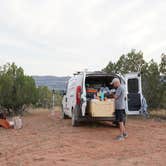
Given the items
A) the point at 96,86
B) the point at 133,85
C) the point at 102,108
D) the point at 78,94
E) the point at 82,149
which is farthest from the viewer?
the point at 133,85

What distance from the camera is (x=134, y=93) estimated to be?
13.1 meters

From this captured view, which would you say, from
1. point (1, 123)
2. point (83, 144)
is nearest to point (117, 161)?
point (83, 144)

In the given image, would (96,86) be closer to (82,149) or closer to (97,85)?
(97,85)

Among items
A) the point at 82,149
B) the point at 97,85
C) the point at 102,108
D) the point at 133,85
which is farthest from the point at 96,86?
the point at 82,149

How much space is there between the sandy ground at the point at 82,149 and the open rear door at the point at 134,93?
2.52 m

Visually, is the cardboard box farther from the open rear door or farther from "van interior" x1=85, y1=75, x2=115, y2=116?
the open rear door

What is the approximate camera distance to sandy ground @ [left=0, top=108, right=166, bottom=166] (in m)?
6.41

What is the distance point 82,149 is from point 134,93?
596 cm

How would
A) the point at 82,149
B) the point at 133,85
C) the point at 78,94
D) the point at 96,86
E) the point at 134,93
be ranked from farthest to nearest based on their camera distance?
the point at 133,85, the point at 134,93, the point at 96,86, the point at 78,94, the point at 82,149

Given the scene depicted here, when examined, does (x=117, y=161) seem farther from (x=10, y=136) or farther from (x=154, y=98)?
(x=154, y=98)

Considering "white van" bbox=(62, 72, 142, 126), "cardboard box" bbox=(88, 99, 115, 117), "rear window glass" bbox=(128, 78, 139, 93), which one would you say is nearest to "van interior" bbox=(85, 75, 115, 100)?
"white van" bbox=(62, 72, 142, 126)

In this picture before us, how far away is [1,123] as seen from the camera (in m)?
12.1

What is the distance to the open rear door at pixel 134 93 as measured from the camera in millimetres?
12984

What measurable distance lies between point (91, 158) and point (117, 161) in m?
0.54
